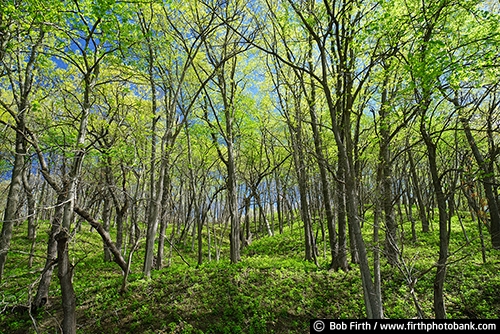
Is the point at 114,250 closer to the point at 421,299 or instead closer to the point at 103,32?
the point at 103,32

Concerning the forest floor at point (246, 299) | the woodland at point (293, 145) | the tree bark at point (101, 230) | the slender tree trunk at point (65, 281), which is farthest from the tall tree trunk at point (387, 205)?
the tree bark at point (101, 230)

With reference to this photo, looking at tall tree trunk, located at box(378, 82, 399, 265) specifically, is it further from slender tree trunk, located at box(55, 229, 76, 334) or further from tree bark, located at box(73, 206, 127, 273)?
tree bark, located at box(73, 206, 127, 273)

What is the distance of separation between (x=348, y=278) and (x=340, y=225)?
165 cm

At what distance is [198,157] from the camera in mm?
16906

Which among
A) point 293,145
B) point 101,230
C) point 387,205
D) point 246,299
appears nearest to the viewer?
point 387,205

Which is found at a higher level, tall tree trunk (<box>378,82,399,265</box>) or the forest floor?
tall tree trunk (<box>378,82,399,265</box>)

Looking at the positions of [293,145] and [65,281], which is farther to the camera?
[293,145]

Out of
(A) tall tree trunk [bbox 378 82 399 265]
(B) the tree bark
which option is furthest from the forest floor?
(A) tall tree trunk [bbox 378 82 399 265]

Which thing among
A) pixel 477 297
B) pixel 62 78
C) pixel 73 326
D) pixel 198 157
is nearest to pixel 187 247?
pixel 198 157

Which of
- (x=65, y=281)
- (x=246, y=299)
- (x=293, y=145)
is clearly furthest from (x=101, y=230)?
(x=293, y=145)

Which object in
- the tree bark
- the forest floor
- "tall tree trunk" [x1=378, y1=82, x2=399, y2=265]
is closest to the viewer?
"tall tree trunk" [x1=378, y1=82, x2=399, y2=265]

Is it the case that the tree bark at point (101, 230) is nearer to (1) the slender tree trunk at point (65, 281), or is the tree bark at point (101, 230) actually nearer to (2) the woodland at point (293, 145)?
(2) the woodland at point (293, 145)

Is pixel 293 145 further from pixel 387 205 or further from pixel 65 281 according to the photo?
pixel 65 281

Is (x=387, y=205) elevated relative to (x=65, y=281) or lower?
elevated
